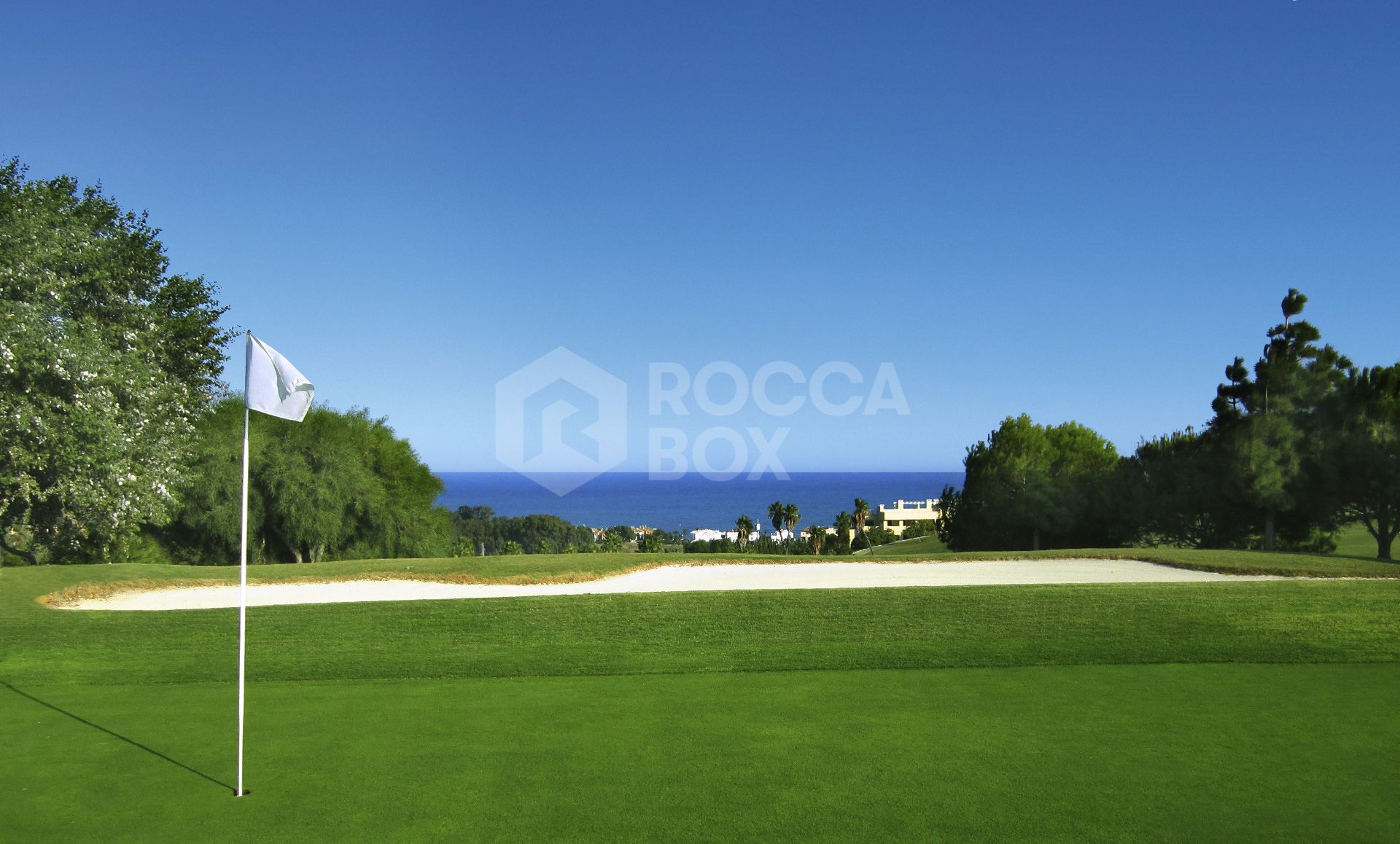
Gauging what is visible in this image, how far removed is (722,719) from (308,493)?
24051 millimetres

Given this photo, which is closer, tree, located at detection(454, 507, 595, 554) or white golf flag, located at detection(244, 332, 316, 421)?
white golf flag, located at detection(244, 332, 316, 421)

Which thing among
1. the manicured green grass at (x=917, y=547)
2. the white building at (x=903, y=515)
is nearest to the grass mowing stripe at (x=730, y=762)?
the manicured green grass at (x=917, y=547)

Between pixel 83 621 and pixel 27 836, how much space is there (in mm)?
8742

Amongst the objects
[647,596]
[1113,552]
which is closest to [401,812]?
[647,596]

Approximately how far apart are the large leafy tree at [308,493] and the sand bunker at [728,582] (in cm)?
1207

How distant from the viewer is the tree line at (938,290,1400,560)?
2736cm

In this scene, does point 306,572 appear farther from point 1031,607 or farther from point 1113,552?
point 1113,552

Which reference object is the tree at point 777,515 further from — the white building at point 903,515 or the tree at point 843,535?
the white building at point 903,515

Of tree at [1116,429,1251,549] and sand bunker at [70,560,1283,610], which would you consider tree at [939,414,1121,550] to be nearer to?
tree at [1116,429,1251,549]

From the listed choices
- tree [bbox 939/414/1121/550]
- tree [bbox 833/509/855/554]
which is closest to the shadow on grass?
tree [bbox 939/414/1121/550]

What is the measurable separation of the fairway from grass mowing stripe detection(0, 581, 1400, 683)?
6 centimetres

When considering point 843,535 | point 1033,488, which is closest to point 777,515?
point 843,535

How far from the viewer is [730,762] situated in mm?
5883

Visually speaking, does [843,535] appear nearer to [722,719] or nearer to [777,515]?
[777,515]
